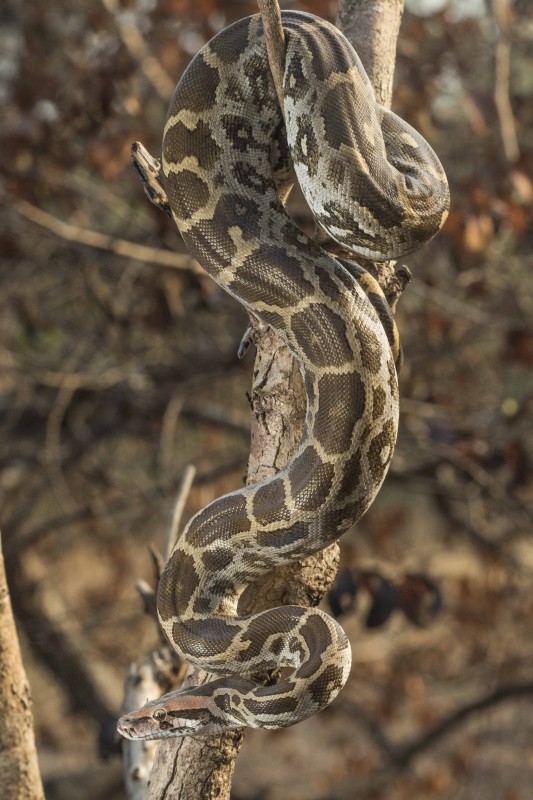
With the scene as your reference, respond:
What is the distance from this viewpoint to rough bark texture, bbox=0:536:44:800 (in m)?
3.14

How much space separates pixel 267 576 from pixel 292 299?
95 centimetres

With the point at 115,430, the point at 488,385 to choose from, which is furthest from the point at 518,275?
the point at 115,430

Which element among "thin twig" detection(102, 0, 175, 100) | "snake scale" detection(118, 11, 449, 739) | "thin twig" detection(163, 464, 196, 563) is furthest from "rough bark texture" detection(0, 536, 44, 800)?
"thin twig" detection(102, 0, 175, 100)

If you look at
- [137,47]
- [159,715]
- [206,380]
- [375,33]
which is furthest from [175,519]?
[137,47]

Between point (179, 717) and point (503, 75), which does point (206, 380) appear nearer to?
point (503, 75)

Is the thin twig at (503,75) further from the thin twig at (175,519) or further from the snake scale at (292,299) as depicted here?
the thin twig at (175,519)

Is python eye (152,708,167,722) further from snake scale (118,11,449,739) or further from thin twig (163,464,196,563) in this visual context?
thin twig (163,464,196,563)

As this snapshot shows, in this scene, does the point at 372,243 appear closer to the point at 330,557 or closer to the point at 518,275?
the point at 330,557

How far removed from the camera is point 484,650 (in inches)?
388

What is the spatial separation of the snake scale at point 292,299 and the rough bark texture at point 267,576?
7 cm

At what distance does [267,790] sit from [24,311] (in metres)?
4.96

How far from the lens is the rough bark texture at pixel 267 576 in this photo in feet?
9.38

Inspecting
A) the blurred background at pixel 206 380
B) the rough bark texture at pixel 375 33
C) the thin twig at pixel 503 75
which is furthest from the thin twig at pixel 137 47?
the rough bark texture at pixel 375 33

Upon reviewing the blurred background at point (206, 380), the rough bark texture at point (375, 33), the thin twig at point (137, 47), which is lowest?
the blurred background at point (206, 380)
